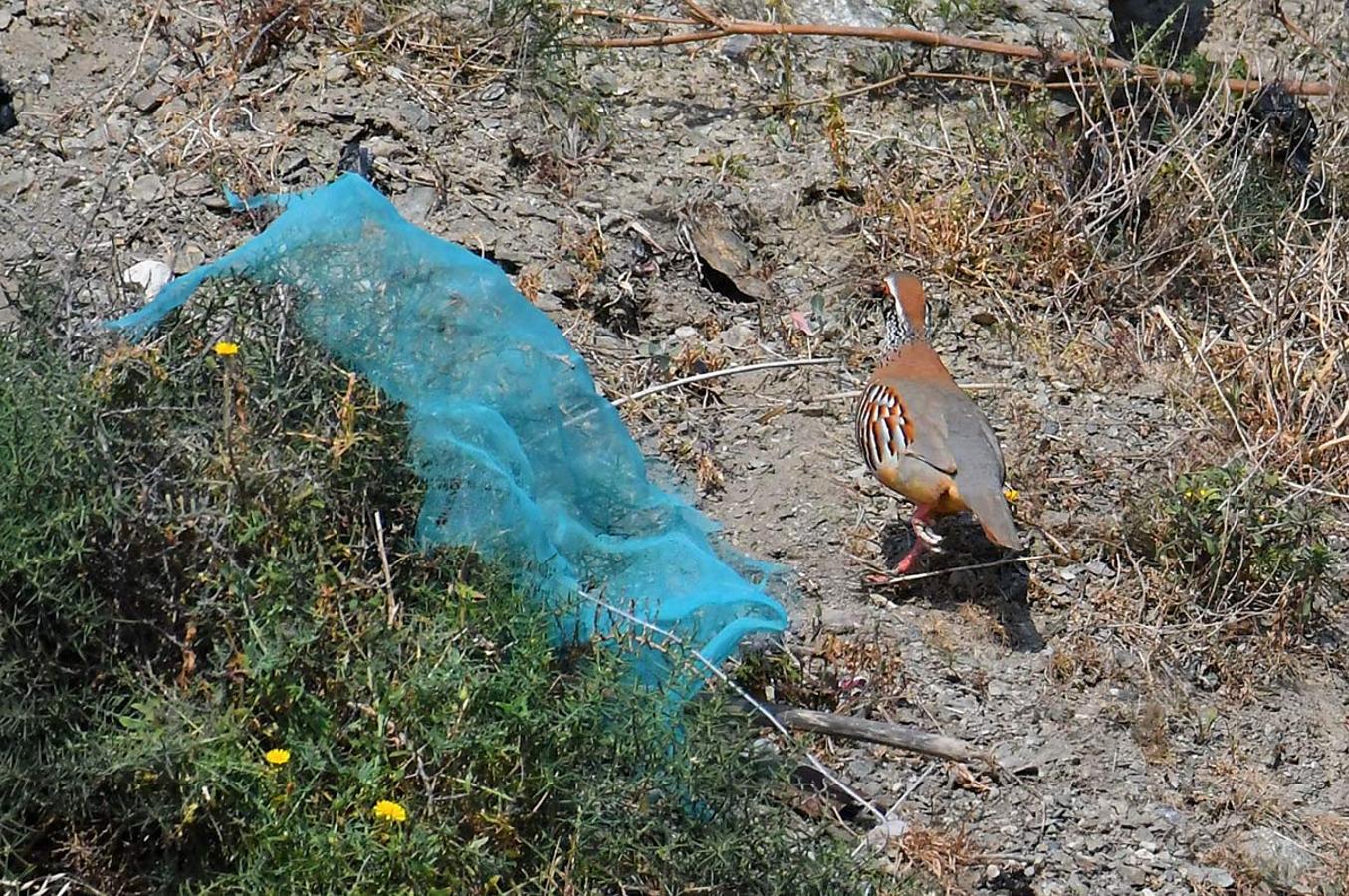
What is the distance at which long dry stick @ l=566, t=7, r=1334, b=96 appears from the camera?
687 cm

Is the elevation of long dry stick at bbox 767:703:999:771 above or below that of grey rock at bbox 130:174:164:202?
above

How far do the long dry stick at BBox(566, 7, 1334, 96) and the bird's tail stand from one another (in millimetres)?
2396

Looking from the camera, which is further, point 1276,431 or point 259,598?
point 1276,431

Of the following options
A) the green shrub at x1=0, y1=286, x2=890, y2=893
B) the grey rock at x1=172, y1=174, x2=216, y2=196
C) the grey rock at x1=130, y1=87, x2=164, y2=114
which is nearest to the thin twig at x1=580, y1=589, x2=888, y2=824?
the green shrub at x1=0, y1=286, x2=890, y2=893

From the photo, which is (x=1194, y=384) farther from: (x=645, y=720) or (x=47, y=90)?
(x=47, y=90)


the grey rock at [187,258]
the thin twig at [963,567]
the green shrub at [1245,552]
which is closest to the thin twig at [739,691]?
the thin twig at [963,567]

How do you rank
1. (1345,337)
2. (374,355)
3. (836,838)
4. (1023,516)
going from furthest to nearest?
1. (1345,337)
2. (1023,516)
3. (374,355)
4. (836,838)

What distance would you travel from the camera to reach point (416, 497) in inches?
168

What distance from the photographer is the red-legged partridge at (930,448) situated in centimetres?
519

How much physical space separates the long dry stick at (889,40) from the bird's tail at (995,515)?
240 cm

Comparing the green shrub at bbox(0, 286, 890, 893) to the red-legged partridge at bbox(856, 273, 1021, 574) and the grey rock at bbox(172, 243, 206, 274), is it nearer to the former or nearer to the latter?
the red-legged partridge at bbox(856, 273, 1021, 574)

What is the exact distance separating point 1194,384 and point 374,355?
3.11 meters

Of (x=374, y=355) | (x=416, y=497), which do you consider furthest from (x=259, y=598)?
(x=374, y=355)

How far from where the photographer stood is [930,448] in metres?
5.25
